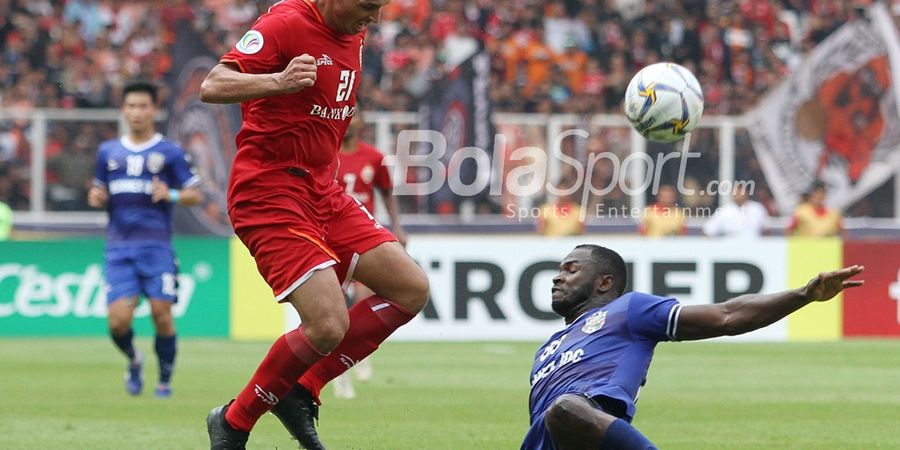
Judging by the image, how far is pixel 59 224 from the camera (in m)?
20.5

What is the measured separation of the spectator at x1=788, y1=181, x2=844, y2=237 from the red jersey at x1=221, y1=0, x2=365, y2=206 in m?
14.5

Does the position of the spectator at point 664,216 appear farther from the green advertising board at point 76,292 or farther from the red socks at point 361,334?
the red socks at point 361,334

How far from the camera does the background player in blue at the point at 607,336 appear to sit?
5754 millimetres

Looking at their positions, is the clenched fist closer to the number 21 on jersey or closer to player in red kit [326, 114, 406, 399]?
the number 21 on jersey

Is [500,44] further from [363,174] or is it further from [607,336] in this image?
[607,336]

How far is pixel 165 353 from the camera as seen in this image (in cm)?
1200

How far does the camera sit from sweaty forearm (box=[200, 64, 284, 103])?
21.9ft

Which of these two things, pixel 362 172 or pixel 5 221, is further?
pixel 5 221

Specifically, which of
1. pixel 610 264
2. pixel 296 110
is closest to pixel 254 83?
pixel 296 110

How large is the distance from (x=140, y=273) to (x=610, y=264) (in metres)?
6.56

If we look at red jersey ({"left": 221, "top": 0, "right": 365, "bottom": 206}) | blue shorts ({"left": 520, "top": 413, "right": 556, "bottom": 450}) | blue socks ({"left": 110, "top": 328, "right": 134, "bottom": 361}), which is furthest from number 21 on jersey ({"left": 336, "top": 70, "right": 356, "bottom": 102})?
blue socks ({"left": 110, "top": 328, "right": 134, "bottom": 361})

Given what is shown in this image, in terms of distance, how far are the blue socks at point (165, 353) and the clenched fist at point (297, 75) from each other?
5.69m

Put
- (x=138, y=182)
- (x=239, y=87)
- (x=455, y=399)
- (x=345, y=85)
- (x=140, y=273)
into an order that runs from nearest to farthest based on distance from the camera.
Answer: (x=239, y=87) < (x=345, y=85) < (x=455, y=399) < (x=140, y=273) < (x=138, y=182)

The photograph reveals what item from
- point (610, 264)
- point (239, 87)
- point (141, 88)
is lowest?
point (610, 264)
